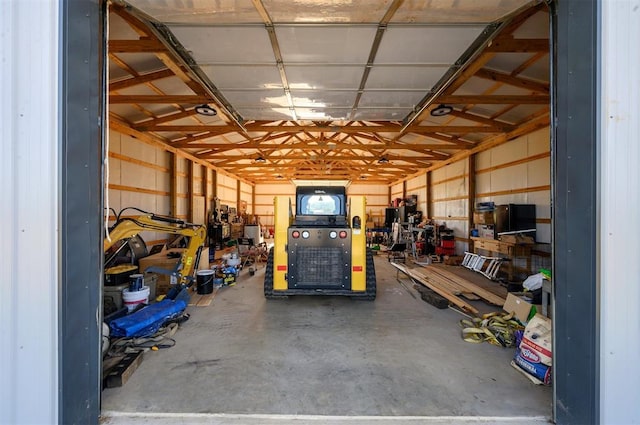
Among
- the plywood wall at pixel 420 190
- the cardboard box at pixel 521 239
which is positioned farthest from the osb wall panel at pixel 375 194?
the cardboard box at pixel 521 239

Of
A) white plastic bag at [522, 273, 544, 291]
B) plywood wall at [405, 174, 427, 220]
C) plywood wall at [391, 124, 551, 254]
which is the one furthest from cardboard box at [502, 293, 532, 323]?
plywood wall at [405, 174, 427, 220]

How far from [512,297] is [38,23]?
5516 mm

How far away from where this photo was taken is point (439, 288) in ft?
16.9

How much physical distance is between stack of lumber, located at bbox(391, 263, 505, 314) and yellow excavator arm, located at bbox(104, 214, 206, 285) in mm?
4703

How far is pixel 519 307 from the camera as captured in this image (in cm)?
353

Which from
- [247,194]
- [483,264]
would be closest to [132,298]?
[483,264]

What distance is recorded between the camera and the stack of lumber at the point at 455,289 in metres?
4.39

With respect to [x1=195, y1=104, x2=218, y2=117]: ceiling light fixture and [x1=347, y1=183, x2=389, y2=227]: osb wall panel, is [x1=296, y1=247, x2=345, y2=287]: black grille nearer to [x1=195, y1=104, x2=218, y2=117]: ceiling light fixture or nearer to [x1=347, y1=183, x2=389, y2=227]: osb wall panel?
[x1=195, y1=104, x2=218, y2=117]: ceiling light fixture

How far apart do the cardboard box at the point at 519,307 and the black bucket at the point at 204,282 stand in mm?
5109

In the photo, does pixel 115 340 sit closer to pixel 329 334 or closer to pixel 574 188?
pixel 329 334

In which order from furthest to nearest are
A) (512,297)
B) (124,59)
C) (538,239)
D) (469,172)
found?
(469,172)
(538,239)
(124,59)
(512,297)

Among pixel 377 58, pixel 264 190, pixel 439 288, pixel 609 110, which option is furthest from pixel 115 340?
pixel 264 190

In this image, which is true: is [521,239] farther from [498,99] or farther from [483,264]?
[498,99]

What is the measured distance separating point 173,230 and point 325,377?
3617 mm
